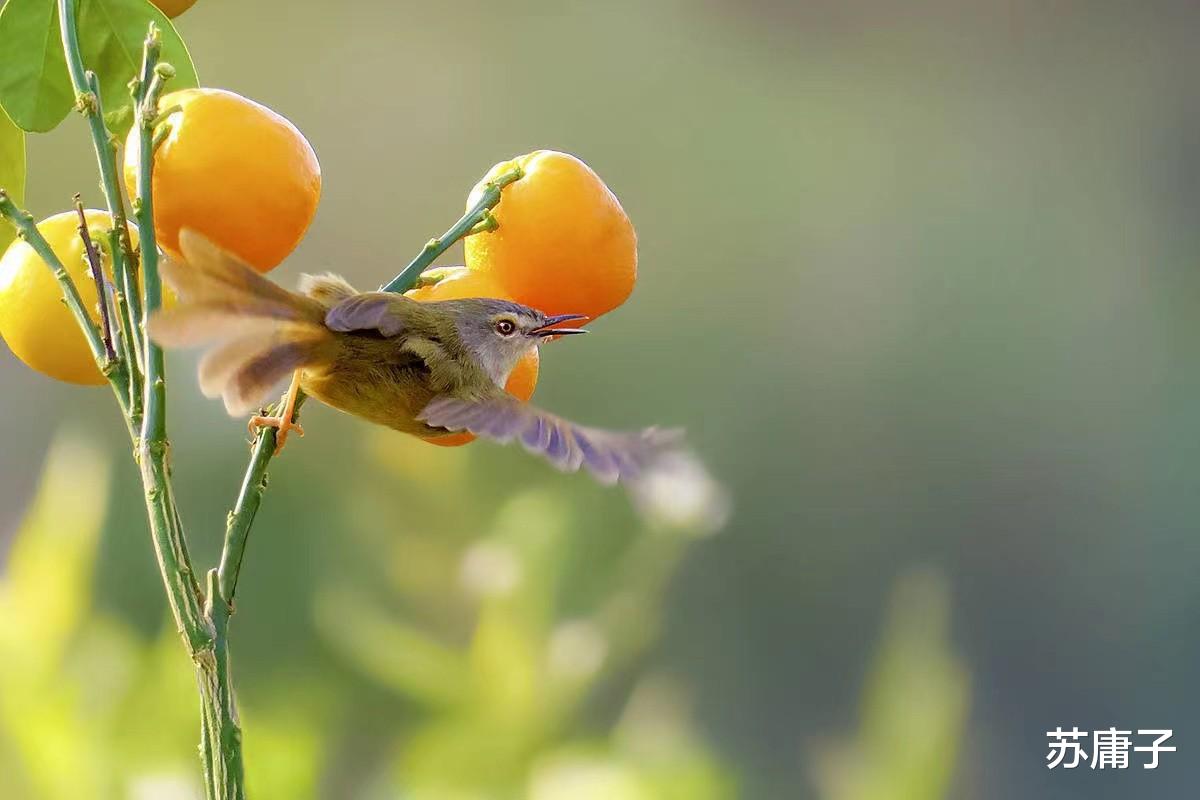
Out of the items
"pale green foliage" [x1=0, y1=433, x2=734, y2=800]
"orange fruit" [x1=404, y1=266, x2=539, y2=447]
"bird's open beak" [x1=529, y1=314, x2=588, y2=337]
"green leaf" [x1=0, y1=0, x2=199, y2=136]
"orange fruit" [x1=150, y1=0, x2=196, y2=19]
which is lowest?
"bird's open beak" [x1=529, y1=314, x2=588, y2=337]

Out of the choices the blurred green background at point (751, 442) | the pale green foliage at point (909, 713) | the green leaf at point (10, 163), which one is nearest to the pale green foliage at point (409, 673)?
the blurred green background at point (751, 442)

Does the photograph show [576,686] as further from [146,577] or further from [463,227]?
[463,227]

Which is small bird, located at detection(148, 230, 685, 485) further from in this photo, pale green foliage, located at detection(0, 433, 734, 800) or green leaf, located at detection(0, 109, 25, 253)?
pale green foliage, located at detection(0, 433, 734, 800)

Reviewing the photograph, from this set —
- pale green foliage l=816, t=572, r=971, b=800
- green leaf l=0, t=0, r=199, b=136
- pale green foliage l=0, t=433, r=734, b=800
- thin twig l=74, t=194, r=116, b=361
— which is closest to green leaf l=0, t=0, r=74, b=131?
green leaf l=0, t=0, r=199, b=136

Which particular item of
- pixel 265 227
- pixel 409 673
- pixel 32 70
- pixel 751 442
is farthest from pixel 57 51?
pixel 751 442

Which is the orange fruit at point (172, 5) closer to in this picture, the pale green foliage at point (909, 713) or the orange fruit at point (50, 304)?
the orange fruit at point (50, 304)

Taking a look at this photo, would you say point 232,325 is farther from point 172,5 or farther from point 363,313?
point 172,5

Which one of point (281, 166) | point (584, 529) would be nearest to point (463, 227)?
point (281, 166)
